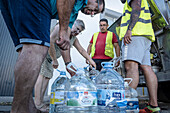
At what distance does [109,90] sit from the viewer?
1062mm

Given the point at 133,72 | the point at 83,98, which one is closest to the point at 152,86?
the point at 133,72

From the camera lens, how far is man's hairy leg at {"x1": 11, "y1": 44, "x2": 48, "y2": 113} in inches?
29.4

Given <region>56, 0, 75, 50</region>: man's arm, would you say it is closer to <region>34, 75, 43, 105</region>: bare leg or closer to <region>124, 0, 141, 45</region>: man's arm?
<region>124, 0, 141, 45</region>: man's arm

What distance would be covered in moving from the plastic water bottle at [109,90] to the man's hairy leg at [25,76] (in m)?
0.57

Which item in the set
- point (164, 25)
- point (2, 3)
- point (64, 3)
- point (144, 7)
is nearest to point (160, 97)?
point (164, 25)

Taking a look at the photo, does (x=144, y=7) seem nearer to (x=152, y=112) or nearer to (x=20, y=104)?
(x=152, y=112)

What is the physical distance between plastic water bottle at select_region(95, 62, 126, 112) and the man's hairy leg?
574 millimetres

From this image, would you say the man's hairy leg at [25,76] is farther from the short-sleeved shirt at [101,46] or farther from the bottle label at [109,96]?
the short-sleeved shirt at [101,46]

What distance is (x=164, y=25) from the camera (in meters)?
2.54

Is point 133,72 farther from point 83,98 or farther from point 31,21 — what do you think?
point 31,21

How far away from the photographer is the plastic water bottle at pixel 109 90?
3.45 feet

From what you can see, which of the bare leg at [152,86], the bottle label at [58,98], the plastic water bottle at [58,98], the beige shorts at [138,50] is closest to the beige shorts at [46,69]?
→ the plastic water bottle at [58,98]

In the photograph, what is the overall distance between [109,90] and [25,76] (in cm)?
Answer: 65

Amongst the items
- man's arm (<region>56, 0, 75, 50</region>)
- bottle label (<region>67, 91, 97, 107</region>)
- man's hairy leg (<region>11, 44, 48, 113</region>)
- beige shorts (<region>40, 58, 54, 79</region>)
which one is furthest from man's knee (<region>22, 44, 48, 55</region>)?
beige shorts (<region>40, 58, 54, 79</region>)
